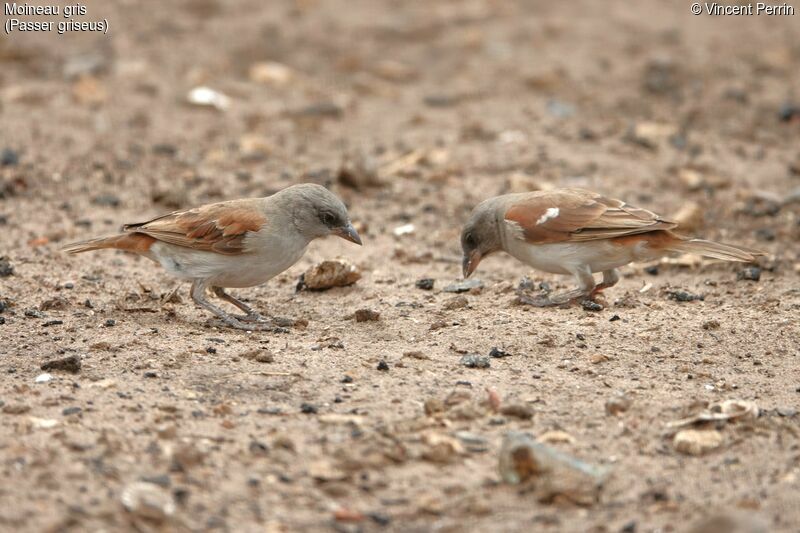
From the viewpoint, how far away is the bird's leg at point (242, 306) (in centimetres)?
794

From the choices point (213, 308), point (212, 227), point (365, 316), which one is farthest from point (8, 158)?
point (365, 316)

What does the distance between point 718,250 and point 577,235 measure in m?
0.99

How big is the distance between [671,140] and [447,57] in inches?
145

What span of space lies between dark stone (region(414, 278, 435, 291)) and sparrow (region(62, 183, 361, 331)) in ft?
2.57

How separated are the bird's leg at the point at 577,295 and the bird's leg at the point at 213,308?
192 centimetres

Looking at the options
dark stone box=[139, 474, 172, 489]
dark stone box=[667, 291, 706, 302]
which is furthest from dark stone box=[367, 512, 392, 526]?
dark stone box=[667, 291, 706, 302]

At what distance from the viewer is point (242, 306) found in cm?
810

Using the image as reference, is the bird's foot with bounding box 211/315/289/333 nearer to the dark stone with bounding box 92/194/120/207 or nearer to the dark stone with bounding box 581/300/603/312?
the dark stone with bounding box 581/300/603/312

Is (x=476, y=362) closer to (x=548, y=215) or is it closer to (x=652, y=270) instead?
(x=548, y=215)

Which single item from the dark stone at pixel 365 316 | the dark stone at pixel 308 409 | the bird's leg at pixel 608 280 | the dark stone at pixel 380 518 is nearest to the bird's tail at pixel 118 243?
the dark stone at pixel 365 316

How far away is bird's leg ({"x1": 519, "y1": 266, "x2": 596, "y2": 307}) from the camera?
26.8ft

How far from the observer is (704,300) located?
834cm

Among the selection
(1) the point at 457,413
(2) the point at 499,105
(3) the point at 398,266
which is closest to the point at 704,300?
(3) the point at 398,266

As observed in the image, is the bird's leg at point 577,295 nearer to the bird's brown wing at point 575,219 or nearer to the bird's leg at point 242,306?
the bird's brown wing at point 575,219
